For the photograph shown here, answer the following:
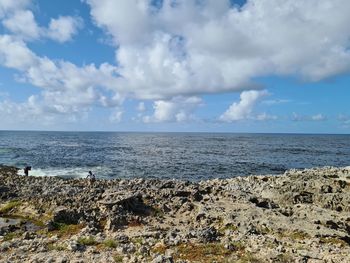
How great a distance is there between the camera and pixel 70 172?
6341 cm

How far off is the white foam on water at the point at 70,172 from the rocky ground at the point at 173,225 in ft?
98.7

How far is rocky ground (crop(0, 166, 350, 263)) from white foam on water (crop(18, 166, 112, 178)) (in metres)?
30.1

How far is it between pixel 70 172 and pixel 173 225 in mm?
46222

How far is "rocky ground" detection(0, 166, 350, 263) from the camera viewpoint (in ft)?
49.1

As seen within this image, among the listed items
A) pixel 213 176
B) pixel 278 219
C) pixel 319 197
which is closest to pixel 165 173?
pixel 213 176

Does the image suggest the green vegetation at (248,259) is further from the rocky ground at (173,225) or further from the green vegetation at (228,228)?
the green vegetation at (228,228)

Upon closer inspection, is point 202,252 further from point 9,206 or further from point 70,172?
point 70,172

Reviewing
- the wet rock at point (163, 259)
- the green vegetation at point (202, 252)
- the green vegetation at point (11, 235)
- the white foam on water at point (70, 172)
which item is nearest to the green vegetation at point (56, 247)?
the green vegetation at point (11, 235)

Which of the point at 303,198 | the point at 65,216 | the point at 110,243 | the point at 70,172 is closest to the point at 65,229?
the point at 65,216

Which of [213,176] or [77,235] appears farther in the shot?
[213,176]

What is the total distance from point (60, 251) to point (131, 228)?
17.9 feet

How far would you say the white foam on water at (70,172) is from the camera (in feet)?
197

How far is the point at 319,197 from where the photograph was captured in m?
29.8

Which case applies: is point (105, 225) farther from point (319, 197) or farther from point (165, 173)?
point (165, 173)
